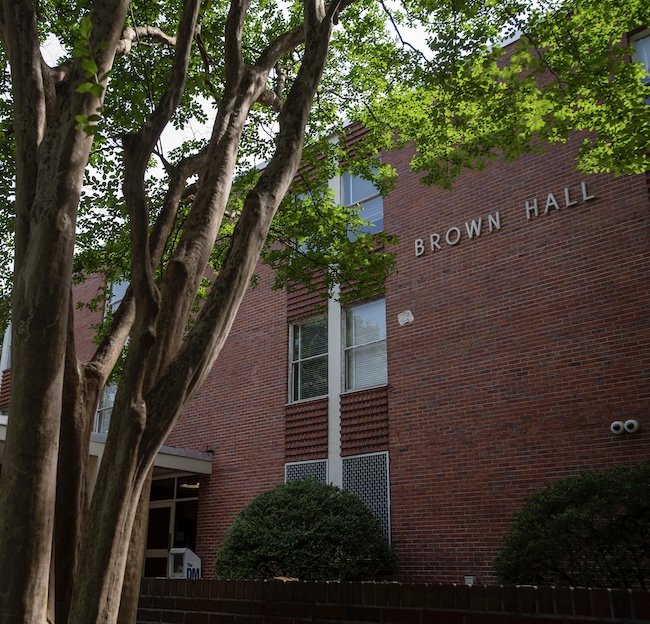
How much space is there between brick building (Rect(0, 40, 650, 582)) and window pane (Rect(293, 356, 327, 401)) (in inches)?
1.6

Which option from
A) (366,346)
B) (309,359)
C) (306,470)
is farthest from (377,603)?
(309,359)

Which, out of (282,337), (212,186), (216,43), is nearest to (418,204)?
(282,337)

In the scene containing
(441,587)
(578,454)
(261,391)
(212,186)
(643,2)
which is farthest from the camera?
(261,391)

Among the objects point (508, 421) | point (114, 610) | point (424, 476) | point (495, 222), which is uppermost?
point (495, 222)

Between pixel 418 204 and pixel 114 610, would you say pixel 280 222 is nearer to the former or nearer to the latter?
pixel 418 204

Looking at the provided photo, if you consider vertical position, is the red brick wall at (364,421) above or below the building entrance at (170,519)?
above

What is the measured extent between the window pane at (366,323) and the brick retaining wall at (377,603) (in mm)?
9775

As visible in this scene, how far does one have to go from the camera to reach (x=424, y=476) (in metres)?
13.5

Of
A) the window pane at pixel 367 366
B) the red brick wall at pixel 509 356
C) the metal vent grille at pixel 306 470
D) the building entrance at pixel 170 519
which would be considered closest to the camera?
the red brick wall at pixel 509 356

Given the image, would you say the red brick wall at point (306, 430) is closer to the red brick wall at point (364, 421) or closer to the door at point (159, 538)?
the red brick wall at point (364, 421)

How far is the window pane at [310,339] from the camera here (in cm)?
1666

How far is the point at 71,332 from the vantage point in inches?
190

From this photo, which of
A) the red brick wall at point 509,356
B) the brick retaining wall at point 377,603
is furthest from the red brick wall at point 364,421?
the brick retaining wall at point 377,603

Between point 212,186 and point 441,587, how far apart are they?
3.20m
